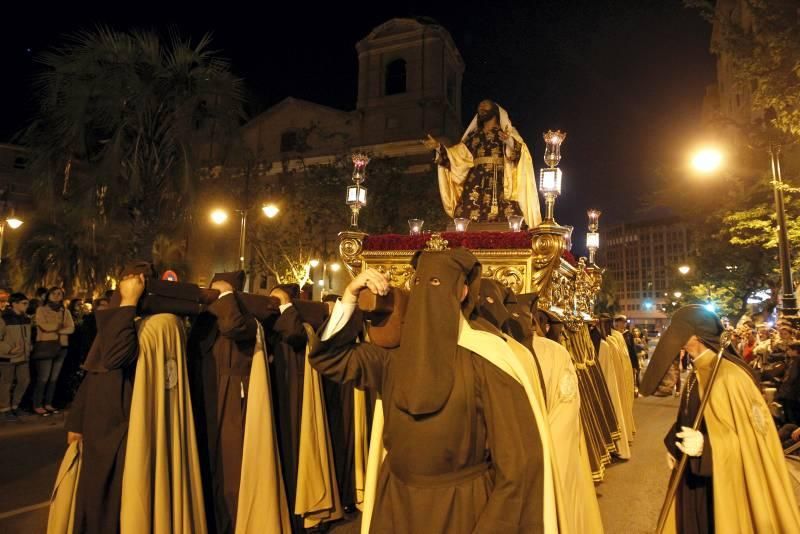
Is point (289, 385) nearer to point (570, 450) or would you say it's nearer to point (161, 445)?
point (161, 445)

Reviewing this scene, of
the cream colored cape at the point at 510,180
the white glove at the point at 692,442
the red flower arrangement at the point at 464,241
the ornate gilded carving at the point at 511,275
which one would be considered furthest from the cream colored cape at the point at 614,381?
the white glove at the point at 692,442

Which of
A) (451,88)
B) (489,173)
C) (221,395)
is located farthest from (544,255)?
(451,88)

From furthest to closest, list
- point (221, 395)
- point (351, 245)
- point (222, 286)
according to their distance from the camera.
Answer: point (351, 245) < point (222, 286) < point (221, 395)

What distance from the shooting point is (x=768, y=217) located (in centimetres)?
1424

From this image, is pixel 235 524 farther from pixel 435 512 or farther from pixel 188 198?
pixel 188 198

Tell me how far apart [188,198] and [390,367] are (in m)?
10.9

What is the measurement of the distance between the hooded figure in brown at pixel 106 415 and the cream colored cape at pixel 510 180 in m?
6.17

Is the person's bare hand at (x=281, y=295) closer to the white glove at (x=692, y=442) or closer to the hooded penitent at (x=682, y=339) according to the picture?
the hooded penitent at (x=682, y=339)

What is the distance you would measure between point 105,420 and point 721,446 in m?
4.24

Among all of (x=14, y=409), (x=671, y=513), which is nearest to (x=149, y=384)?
(x=671, y=513)

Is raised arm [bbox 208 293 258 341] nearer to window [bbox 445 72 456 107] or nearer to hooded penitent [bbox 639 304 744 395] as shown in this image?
hooded penitent [bbox 639 304 744 395]

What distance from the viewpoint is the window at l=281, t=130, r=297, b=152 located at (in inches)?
1652

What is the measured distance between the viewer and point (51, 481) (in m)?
6.19

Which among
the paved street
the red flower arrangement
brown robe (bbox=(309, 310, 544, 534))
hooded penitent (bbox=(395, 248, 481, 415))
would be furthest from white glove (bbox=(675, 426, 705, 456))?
the red flower arrangement
